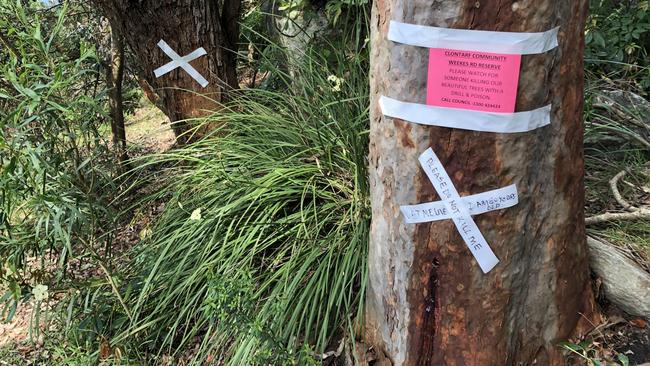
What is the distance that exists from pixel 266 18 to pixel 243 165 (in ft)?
7.84

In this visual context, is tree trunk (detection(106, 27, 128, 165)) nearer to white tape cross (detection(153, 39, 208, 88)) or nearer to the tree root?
white tape cross (detection(153, 39, 208, 88))

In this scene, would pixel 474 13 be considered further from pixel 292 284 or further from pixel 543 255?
pixel 292 284

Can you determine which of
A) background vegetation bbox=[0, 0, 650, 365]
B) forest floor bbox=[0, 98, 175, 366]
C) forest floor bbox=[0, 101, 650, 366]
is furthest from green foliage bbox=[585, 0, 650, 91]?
forest floor bbox=[0, 98, 175, 366]

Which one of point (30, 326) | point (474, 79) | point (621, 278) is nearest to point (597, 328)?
point (621, 278)

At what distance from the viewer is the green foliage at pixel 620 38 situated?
3.80m

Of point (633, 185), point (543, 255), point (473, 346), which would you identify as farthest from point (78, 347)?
point (633, 185)

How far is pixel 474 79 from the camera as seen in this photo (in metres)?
1.58

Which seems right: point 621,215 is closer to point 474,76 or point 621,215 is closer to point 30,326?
point 474,76

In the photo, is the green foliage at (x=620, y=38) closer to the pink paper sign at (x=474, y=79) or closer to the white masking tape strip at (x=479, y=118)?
the white masking tape strip at (x=479, y=118)

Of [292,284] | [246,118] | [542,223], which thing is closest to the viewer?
[542,223]

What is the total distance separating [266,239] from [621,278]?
163 centimetres

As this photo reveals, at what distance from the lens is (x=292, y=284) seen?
2416 millimetres

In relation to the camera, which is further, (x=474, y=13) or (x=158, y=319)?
(x=158, y=319)

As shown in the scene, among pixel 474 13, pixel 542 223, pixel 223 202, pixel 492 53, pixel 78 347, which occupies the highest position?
pixel 474 13
